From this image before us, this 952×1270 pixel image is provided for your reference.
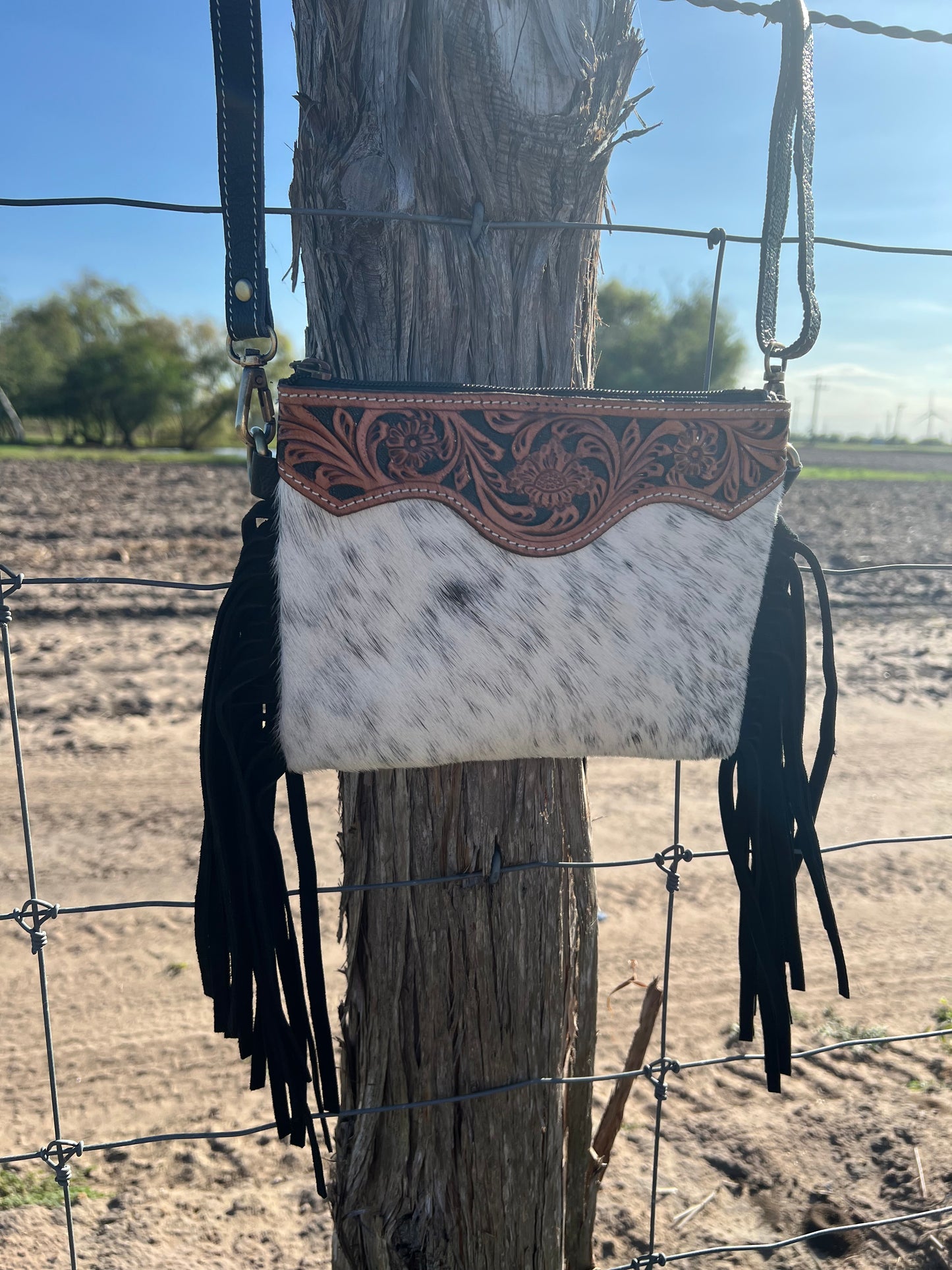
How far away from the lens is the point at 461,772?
1200 mm

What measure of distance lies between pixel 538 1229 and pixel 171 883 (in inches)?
81.6

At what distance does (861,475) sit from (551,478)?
1988 cm

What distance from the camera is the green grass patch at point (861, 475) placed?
17.8 m

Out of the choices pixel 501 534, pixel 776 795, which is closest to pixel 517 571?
pixel 501 534

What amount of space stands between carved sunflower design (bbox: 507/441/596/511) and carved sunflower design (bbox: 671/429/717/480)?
12 centimetres

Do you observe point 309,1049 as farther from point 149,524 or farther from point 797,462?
point 149,524

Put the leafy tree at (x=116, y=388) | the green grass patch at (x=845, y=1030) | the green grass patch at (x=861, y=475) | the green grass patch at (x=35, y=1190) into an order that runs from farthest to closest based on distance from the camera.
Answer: the leafy tree at (x=116, y=388), the green grass patch at (x=861, y=475), the green grass patch at (x=845, y=1030), the green grass patch at (x=35, y=1190)

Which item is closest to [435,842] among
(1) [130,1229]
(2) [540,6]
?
(2) [540,6]

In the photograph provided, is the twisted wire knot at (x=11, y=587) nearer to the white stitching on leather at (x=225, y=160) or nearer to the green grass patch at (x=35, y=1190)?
the white stitching on leather at (x=225, y=160)

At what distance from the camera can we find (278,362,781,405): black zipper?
0.97 m

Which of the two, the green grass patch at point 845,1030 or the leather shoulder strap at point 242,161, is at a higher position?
the leather shoulder strap at point 242,161

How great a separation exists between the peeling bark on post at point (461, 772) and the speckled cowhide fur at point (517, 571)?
175mm

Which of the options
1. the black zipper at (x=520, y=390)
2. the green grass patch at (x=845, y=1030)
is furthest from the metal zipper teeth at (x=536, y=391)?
the green grass patch at (x=845, y=1030)

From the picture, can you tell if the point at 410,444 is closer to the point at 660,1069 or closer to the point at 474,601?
the point at 474,601
